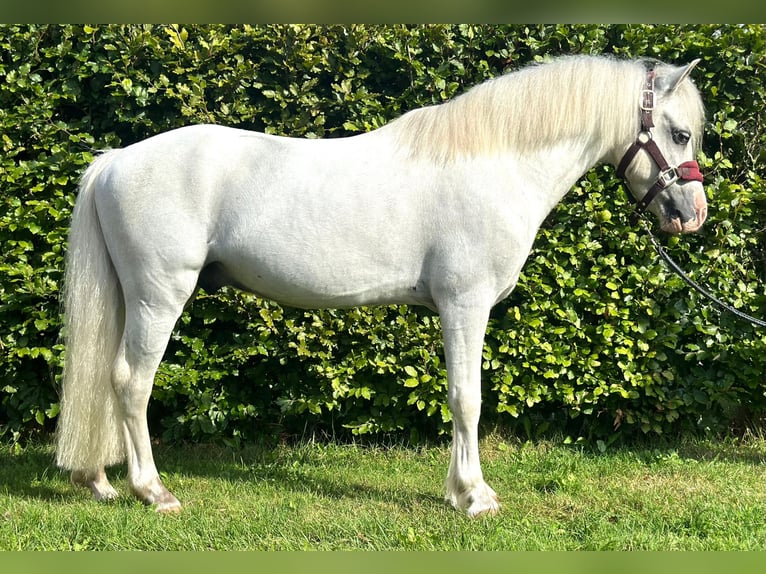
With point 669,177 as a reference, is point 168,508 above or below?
below

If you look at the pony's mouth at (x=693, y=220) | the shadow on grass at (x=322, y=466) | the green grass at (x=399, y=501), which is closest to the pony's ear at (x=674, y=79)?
the pony's mouth at (x=693, y=220)

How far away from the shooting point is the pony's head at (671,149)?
3.52m

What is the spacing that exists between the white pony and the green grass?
0.88ft

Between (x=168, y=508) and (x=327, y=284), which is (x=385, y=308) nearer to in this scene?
(x=327, y=284)

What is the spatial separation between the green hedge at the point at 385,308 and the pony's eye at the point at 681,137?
1.06 metres

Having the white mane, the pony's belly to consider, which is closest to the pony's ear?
the white mane

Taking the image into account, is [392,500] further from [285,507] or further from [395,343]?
[395,343]

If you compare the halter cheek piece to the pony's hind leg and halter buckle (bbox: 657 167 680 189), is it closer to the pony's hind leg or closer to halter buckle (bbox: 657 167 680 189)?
halter buckle (bbox: 657 167 680 189)

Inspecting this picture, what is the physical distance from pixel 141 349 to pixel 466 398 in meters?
1.60

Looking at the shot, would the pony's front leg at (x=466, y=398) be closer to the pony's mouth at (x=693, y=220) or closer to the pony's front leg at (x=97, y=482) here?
the pony's mouth at (x=693, y=220)

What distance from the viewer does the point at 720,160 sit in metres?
4.63

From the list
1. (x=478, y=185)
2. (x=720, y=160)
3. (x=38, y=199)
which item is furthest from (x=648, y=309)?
(x=38, y=199)

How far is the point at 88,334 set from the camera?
352 centimetres

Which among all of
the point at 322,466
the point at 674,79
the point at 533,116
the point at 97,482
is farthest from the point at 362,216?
the point at 97,482
